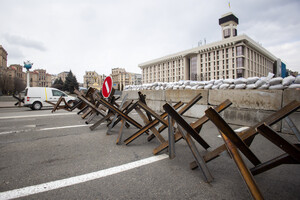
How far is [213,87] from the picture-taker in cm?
639

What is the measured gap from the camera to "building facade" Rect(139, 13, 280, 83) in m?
Answer: 67.4

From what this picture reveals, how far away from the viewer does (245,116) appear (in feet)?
16.6

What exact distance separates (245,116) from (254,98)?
67 centimetres

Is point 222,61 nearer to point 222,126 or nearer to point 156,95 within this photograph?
point 156,95

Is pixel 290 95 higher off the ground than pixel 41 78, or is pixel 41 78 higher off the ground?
pixel 41 78

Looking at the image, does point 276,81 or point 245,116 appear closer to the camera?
point 276,81

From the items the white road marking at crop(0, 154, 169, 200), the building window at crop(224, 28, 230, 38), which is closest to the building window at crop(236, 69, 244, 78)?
the building window at crop(224, 28, 230, 38)

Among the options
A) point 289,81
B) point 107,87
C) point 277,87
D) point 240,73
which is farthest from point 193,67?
point 107,87

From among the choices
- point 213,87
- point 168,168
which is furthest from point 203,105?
point 168,168

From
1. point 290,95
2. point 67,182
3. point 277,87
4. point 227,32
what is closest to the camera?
point 67,182

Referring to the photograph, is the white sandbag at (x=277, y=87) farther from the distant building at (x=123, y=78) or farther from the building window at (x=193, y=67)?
the distant building at (x=123, y=78)

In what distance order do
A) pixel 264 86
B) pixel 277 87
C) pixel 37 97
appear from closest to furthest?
pixel 277 87
pixel 264 86
pixel 37 97

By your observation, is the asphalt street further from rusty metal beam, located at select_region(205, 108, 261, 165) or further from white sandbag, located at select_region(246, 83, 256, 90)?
white sandbag, located at select_region(246, 83, 256, 90)

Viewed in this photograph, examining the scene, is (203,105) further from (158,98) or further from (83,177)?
(83,177)
